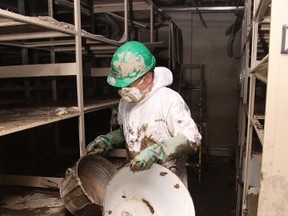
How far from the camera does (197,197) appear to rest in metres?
3.72

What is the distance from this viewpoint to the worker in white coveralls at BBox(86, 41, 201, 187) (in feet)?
4.36

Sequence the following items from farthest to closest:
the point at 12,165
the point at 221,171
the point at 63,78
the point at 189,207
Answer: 1. the point at 221,171
2. the point at 63,78
3. the point at 12,165
4. the point at 189,207

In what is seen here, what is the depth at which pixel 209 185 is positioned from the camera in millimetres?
4055

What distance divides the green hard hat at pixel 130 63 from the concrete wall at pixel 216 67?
3.73 meters

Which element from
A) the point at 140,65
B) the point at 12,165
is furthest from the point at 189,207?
the point at 12,165

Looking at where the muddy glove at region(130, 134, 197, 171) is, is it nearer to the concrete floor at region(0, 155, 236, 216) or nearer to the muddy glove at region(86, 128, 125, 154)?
the muddy glove at region(86, 128, 125, 154)

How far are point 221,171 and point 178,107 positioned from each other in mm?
3440

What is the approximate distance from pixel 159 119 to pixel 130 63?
1.10 feet

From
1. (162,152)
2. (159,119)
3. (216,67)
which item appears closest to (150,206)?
(162,152)

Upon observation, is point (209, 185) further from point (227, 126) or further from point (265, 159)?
point (265, 159)

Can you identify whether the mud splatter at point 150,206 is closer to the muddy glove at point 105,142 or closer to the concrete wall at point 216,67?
the muddy glove at point 105,142

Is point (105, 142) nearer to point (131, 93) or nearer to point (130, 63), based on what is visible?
point (131, 93)

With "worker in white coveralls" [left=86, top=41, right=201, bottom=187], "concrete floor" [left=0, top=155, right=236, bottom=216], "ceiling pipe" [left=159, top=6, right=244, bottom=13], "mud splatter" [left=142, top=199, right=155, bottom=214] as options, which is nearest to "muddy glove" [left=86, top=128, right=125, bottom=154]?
"worker in white coveralls" [left=86, top=41, right=201, bottom=187]

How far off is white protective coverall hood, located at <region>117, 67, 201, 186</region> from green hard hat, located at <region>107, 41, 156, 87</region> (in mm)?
153
